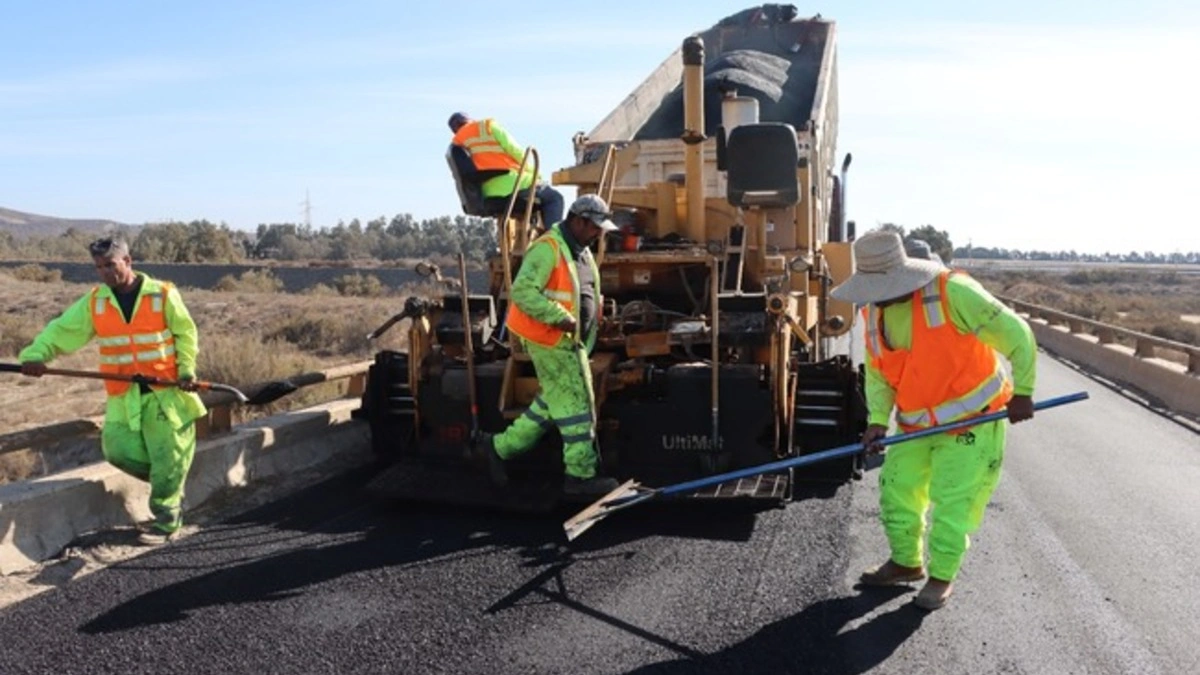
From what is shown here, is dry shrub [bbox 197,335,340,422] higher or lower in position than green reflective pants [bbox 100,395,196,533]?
lower

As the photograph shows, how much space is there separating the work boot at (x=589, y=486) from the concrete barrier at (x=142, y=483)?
83.4 inches

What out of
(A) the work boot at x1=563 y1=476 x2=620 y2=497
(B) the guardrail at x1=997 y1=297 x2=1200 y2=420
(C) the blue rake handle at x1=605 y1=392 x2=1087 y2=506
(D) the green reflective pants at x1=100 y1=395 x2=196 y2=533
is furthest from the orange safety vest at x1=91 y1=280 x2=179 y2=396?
(B) the guardrail at x1=997 y1=297 x2=1200 y2=420

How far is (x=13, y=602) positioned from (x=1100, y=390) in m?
11.1

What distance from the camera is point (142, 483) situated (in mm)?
5453

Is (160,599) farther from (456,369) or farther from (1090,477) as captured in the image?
(1090,477)

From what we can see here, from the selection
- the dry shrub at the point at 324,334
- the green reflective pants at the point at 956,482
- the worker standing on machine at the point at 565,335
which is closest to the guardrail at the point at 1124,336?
the green reflective pants at the point at 956,482

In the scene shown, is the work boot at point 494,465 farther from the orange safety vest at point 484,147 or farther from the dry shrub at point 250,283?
the dry shrub at point 250,283

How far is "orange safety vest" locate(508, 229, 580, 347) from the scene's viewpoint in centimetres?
527

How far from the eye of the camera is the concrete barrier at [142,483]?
4699mm

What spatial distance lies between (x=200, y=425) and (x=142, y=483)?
720 mm

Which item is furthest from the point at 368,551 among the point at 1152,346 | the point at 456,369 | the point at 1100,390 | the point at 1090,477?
the point at 1152,346

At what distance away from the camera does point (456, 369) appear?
595 cm

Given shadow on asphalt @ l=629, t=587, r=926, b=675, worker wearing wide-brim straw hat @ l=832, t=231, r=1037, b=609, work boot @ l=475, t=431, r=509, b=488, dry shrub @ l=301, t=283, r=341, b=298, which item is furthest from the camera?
dry shrub @ l=301, t=283, r=341, b=298

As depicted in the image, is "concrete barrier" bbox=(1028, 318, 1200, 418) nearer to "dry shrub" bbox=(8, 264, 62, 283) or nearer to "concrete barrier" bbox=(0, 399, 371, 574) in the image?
"concrete barrier" bbox=(0, 399, 371, 574)
